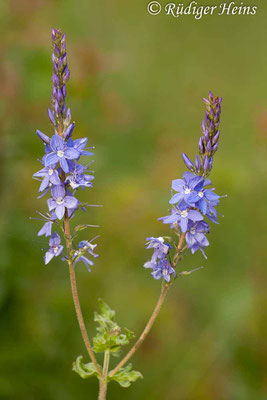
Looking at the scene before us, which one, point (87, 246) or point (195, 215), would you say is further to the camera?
point (87, 246)

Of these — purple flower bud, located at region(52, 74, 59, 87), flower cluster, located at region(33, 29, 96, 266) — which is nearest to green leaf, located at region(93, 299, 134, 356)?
flower cluster, located at region(33, 29, 96, 266)

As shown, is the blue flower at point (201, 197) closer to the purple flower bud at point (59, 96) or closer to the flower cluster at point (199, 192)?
the flower cluster at point (199, 192)

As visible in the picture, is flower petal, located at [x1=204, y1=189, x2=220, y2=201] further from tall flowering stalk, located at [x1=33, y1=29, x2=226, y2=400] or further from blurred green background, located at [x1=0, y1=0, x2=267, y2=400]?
blurred green background, located at [x1=0, y1=0, x2=267, y2=400]

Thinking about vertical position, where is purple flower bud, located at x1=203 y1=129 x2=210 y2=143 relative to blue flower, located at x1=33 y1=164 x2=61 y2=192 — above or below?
above

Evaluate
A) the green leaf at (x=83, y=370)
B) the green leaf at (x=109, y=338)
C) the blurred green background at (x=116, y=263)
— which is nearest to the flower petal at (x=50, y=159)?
the green leaf at (x=109, y=338)

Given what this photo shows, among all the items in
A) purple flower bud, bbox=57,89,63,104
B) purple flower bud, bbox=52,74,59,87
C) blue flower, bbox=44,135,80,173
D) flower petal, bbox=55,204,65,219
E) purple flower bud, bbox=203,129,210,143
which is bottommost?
flower petal, bbox=55,204,65,219

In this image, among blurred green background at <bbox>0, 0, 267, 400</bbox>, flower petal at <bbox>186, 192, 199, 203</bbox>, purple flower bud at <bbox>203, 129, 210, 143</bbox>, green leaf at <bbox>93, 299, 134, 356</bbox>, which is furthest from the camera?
blurred green background at <bbox>0, 0, 267, 400</bbox>

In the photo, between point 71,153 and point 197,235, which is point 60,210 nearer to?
point 71,153

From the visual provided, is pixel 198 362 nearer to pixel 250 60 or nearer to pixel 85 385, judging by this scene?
pixel 85 385

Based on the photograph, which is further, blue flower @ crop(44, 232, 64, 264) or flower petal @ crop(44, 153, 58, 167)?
blue flower @ crop(44, 232, 64, 264)

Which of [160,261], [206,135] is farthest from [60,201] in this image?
[206,135]
